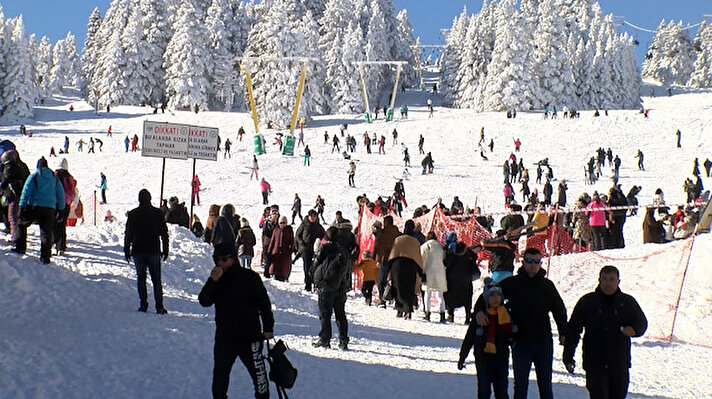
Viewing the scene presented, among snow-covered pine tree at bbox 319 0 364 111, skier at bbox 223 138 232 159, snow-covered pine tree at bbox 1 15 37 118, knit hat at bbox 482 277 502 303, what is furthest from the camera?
snow-covered pine tree at bbox 319 0 364 111

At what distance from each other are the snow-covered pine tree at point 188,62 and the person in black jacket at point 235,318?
67.0m

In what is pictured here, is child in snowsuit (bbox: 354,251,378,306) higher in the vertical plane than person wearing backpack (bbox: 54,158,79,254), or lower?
lower

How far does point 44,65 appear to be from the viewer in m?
112

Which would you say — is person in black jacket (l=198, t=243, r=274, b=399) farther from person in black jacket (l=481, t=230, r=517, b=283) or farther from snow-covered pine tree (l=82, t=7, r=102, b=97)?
snow-covered pine tree (l=82, t=7, r=102, b=97)

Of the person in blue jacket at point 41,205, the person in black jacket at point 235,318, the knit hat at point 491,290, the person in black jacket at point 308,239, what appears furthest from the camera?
the person in black jacket at point 308,239

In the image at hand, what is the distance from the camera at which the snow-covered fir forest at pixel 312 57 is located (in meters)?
66.7

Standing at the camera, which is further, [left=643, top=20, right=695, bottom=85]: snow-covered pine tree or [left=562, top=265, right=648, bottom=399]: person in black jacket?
[left=643, top=20, right=695, bottom=85]: snow-covered pine tree

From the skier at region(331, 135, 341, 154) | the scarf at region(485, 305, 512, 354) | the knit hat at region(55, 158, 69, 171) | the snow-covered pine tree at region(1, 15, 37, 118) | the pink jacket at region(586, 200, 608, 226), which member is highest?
the snow-covered pine tree at region(1, 15, 37, 118)

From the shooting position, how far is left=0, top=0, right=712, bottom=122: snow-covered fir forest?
6669 cm

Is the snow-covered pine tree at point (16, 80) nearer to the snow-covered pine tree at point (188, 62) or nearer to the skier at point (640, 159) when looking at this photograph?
the snow-covered pine tree at point (188, 62)

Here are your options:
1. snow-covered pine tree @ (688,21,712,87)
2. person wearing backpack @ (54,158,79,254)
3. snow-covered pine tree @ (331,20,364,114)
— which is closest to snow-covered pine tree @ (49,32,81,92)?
snow-covered pine tree @ (331,20,364,114)

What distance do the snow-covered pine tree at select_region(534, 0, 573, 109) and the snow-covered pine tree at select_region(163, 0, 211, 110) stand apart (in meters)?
32.1

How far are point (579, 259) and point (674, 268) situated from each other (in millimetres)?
2378

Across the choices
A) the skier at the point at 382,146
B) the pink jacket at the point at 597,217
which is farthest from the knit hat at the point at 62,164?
the skier at the point at 382,146
